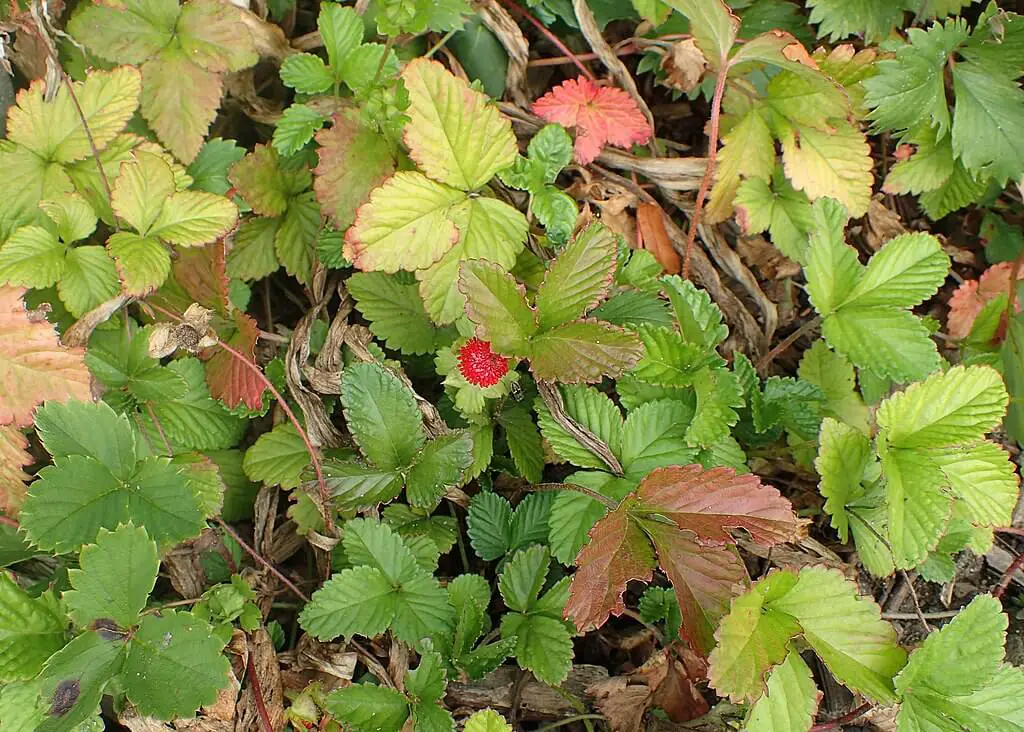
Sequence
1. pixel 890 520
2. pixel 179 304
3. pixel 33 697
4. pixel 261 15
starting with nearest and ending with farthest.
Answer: pixel 33 697, pixel 890 520, pixel 179 304, pixel 261 15

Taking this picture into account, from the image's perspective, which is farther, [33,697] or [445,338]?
[445,338]

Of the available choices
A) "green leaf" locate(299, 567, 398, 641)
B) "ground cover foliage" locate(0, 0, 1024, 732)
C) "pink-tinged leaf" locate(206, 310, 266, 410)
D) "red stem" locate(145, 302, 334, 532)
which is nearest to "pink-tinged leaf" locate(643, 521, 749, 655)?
"ground cover foliage" locate(0, 0, 1024, 732)

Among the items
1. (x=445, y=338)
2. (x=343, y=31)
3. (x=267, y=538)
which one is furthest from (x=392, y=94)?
(x=267, y=538)

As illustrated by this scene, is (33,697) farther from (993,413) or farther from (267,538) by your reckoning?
(993,413)

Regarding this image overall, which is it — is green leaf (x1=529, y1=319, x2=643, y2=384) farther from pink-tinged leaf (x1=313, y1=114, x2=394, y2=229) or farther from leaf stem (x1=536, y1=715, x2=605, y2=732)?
leaf stem (x1=536, y1=715, x2=605, y2=732)

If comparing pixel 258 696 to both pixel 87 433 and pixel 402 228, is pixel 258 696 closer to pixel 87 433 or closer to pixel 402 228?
pixel 87 433
